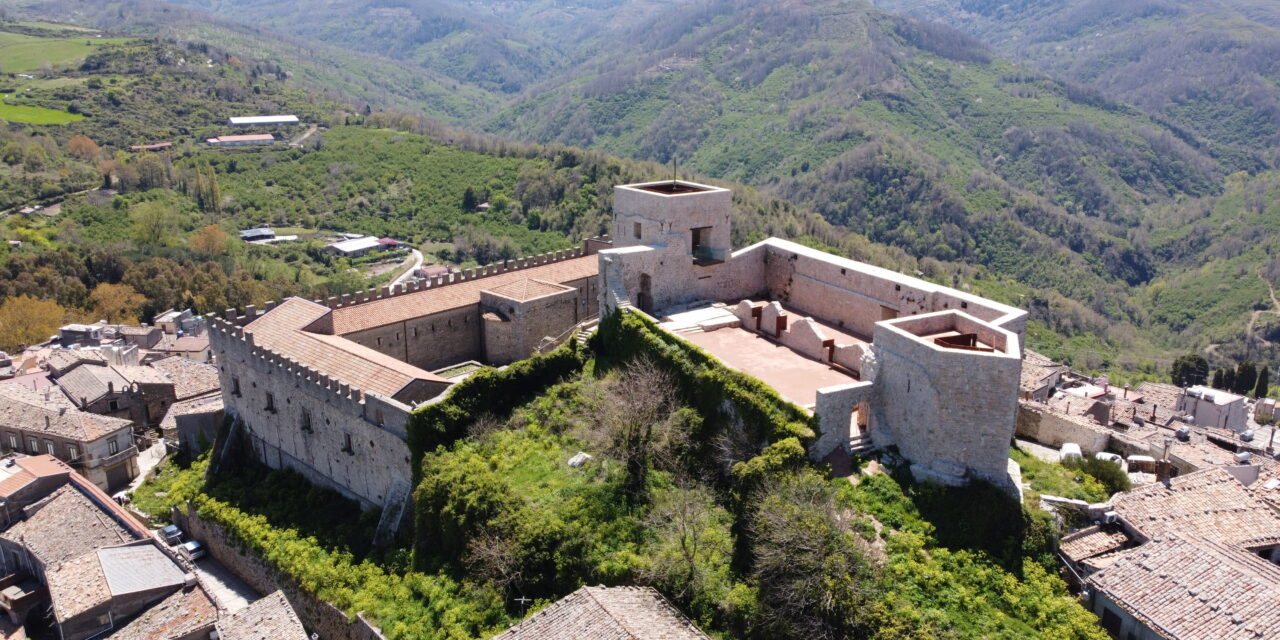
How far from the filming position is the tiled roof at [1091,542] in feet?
80.9

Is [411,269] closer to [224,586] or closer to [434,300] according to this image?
[434,300]

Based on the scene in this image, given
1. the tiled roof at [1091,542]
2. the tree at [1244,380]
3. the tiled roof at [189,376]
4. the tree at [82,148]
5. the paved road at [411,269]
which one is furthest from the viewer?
the tree at [82,148]

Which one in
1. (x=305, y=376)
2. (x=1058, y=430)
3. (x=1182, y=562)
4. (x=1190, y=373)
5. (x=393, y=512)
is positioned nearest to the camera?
(x=1182, y=562)

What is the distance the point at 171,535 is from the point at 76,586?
4.81 meters

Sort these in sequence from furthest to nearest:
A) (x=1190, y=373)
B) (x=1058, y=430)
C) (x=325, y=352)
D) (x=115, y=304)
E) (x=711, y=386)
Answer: (x=1190, y=373)
(x=115, y=304)
(x=325, y=352)
(x=1058, y=430)
(x=711, y=386)

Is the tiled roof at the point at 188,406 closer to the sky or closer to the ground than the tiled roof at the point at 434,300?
closer to the ground

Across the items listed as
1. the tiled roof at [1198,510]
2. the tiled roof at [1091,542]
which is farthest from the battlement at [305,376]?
the tiled roof at [1198,510]

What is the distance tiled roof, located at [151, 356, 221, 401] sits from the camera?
53.1 meters

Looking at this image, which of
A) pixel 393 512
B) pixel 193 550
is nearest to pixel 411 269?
pixel 193 550

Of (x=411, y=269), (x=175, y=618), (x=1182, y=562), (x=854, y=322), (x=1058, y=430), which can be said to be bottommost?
(x=411, y=269)

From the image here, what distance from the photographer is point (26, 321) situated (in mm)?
68375

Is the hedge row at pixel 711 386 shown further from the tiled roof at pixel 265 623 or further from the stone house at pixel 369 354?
the tiled roof at pixel 265 623

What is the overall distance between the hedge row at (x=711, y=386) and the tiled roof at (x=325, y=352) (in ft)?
23.8

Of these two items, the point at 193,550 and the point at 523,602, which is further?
the point at 193,550
